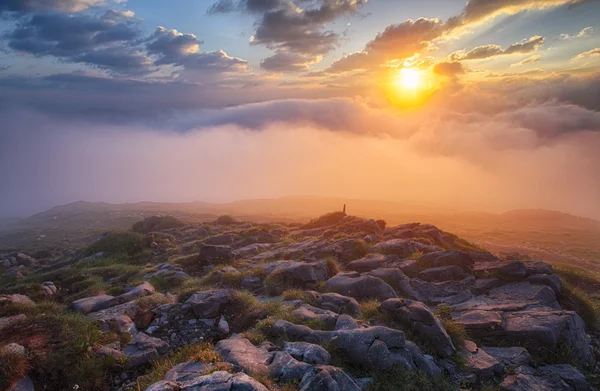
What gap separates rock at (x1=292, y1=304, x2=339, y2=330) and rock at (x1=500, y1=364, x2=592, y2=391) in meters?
6.74

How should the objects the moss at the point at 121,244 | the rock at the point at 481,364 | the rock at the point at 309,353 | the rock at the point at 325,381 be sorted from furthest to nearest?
the moss at the point at 121,244 < the rock at the point at 481,364 < the rock at the point at 309,353 < the rock at the point at 325,381

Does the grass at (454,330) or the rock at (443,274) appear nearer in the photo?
the grass at (454,330)

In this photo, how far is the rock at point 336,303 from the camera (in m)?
16.0

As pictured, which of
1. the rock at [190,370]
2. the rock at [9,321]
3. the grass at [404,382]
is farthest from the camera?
the rock at [9,321]

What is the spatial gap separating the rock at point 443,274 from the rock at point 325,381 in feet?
52.8

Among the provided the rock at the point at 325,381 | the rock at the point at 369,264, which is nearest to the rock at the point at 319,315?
the rock at the point at 325,381

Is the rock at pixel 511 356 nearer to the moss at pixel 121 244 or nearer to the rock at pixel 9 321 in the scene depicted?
the rock at pixel 9 321

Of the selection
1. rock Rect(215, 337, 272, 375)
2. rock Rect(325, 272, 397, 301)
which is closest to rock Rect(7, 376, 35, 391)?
rock Rect(215, 337, 272, 375)

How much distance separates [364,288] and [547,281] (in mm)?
12449

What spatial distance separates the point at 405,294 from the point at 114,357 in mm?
16458

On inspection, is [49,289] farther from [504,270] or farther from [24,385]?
[504,270]

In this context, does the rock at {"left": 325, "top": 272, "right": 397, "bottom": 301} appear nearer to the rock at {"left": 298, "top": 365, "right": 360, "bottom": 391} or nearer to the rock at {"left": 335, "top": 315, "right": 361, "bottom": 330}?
the rock at {"left": 335, "top": 315, "right": 361, "bottom": 330}

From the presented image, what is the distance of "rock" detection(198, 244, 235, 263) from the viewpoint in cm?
2830

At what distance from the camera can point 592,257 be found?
8650 cm
